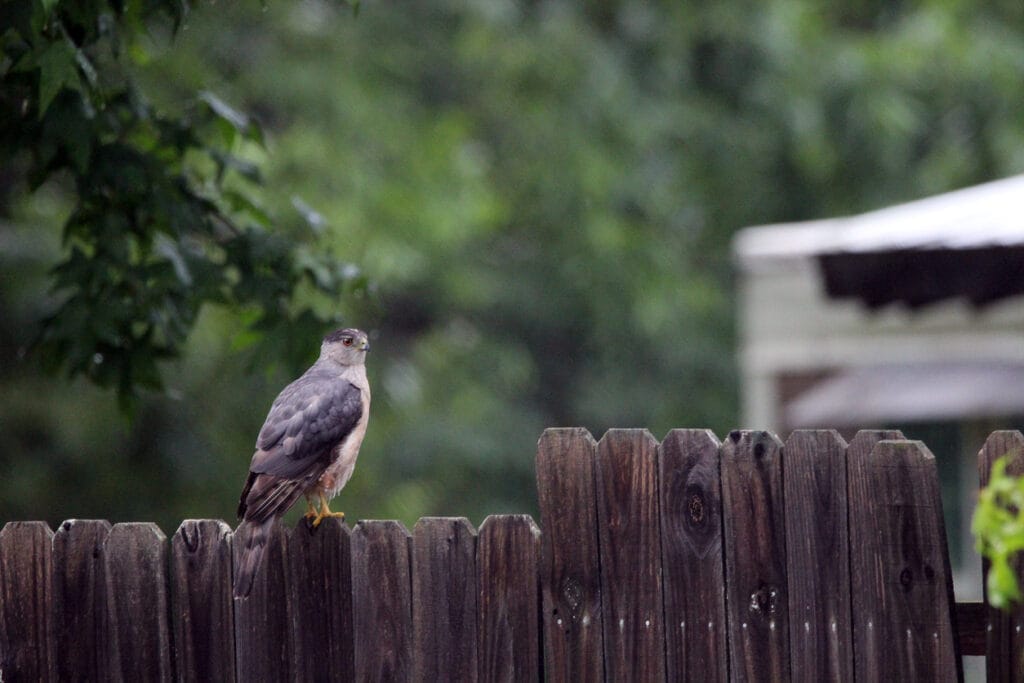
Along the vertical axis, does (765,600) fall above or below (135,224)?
below

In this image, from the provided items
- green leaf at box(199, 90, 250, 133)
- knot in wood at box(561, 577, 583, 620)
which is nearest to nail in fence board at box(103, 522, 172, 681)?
knot in wood at box(561, 577, 583, 620)

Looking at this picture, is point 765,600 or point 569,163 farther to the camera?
point 569,163

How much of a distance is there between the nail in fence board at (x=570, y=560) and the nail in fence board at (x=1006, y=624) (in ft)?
3.21

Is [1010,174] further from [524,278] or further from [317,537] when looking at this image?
[317,537]

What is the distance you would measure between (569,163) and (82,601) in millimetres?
13991

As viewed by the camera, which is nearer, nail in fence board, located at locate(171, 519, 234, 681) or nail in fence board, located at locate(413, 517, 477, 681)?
nail in fence board, located at locate(413, 517, 477, 681)

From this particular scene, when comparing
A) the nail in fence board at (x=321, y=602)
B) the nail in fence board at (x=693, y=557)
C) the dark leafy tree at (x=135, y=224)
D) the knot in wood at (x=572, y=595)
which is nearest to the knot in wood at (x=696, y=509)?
the nail in fence board at (x=693, y=557)

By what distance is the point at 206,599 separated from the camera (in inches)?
164

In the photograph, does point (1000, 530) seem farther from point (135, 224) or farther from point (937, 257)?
point (937, 257)

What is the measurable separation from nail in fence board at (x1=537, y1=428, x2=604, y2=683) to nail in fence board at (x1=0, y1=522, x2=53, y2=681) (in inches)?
55.5

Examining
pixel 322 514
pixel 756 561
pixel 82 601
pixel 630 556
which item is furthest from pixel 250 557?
pixel 756 561

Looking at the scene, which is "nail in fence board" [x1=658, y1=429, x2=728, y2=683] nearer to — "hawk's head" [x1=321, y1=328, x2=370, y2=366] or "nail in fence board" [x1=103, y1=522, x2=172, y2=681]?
"nail in fence board" [x1=103, y1=522, x2=172, y2=681]

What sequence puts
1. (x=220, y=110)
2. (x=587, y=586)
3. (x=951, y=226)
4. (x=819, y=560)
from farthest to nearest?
(x=951, y=226)
(x=220, y=110)
(x=587, y=586)
(x=819, y=560)

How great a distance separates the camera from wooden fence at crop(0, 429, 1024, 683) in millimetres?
3824
